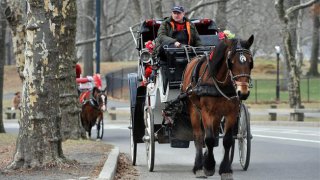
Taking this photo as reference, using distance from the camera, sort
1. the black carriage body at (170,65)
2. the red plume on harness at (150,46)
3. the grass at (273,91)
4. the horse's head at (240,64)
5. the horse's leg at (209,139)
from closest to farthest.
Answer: the horse's head at (240,64), the horse's leg at (209,139), the black carriage body at (170,65), the red plume on harness at (150,46), the grass at (273,91)

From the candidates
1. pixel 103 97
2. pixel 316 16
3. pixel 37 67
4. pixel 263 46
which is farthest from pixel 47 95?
pixel 263 46

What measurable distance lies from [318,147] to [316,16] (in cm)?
4400

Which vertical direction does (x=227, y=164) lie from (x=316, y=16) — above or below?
below

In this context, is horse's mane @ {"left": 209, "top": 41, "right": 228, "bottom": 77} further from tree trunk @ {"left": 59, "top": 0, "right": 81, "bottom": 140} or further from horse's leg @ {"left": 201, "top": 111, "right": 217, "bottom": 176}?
tree trunk @ {"left": 59, "top": 0, "right": 81, "bottom": 140}

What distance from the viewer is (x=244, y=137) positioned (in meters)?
14.7

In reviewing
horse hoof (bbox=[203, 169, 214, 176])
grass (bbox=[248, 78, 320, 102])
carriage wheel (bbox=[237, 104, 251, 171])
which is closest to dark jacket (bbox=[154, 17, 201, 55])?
carriage wheel (bbox=[237, 104, 251, 171])

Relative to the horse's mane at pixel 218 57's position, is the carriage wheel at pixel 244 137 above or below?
below

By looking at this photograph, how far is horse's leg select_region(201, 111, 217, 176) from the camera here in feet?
40.1

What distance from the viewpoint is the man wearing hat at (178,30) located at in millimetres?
14422

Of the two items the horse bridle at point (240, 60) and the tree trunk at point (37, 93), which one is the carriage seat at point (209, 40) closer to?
the tree trunk at point (37, 93)

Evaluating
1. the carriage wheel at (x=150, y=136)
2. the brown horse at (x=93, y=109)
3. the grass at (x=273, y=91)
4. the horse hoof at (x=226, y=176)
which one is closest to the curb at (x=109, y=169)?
the carriage wheel at (x=150, y=136)

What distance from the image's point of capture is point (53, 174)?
1290 centimetres

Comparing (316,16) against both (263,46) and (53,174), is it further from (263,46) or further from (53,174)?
(53,174)

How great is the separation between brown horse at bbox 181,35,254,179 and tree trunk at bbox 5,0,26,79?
11202 mm
